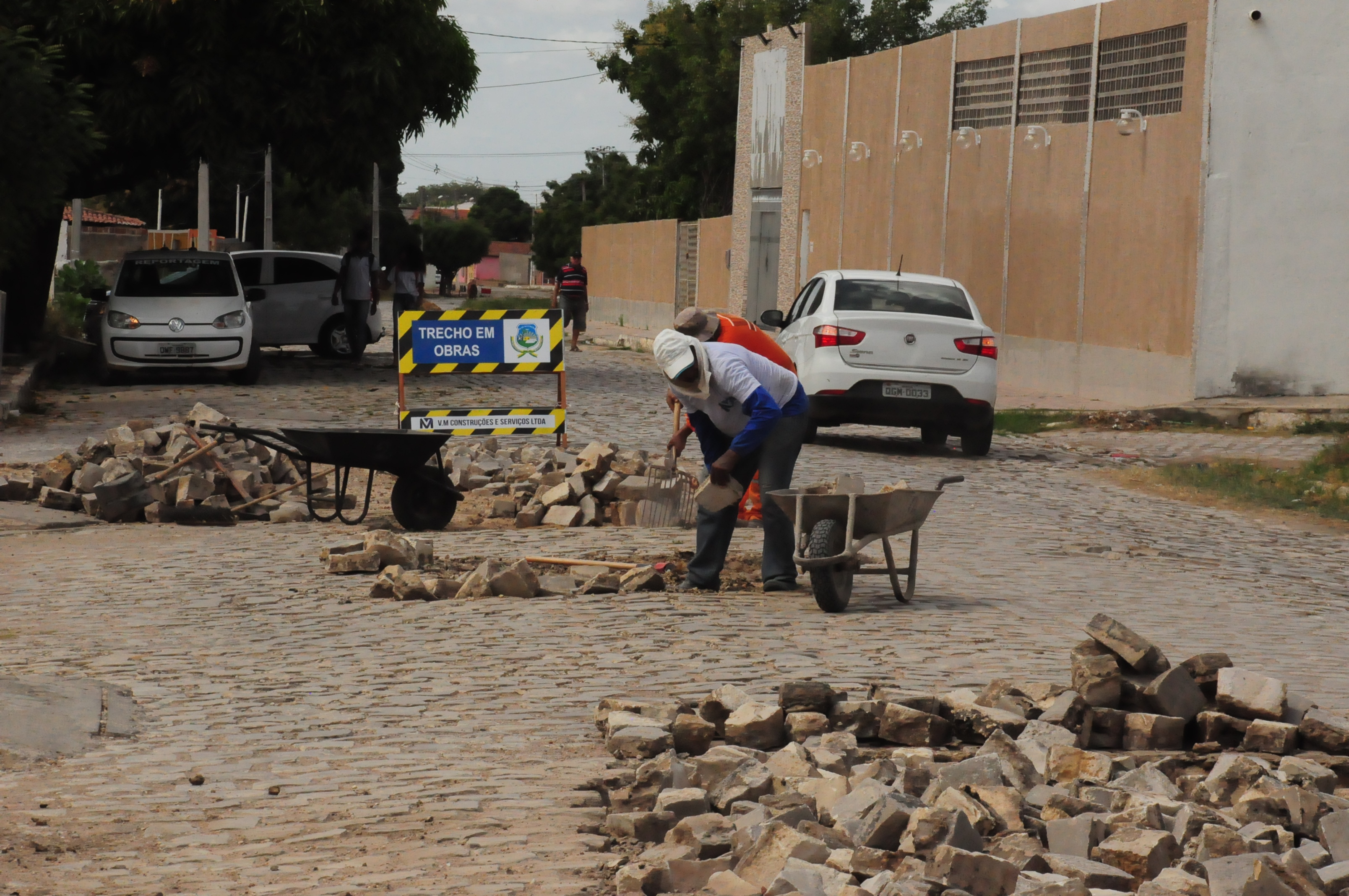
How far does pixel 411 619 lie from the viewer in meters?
8.02

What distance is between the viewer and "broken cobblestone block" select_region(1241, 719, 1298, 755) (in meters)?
5.46

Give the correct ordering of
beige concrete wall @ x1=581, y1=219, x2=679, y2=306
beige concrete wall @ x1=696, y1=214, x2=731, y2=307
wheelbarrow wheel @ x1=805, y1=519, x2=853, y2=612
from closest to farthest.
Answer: wheelbarrow wheel @ x1=805, y1=519, x2=853, y2=612 < beige concrete wall @ x1=696, y1=214, x2=731, y2=307 < beige concrete wall @ x1=581, y1=219, x2=679, y2=306

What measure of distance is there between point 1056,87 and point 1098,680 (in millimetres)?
18498

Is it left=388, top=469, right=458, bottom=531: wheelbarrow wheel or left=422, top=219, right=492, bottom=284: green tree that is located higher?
left=422, top=219, right=492, bottom=284: green tree

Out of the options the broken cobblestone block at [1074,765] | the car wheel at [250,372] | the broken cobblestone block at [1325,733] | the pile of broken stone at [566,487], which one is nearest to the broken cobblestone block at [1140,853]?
the broken cobblestone block at [1074,765]

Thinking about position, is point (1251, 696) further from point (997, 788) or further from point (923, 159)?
point (923, 159)

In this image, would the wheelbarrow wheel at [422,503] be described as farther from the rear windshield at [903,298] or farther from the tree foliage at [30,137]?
the tree foliage at [30,137]

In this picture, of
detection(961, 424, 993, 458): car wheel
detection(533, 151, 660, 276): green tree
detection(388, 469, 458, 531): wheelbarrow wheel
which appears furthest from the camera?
detection(533, 151, 660, 276): green tree

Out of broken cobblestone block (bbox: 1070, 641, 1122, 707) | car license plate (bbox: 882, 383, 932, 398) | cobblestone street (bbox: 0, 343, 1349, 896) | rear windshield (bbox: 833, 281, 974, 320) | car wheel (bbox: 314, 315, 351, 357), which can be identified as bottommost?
cobblestone street (bbox: 0, 343, 1349, 896)

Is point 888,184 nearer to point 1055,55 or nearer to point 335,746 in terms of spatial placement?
point 1055,55

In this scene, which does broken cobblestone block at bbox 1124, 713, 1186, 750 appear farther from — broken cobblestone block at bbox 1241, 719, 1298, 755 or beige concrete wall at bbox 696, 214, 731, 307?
beige concrete wall at bbox 696, 214, 731, 307

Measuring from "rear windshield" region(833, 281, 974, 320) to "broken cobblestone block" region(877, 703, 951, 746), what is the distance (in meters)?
10.3

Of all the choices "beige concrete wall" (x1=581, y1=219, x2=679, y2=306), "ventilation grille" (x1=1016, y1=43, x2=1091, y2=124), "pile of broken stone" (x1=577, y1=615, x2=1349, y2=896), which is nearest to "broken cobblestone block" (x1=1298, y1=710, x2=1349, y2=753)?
"pile of broken stone" (x1=577, y1=615, x2=1349, y2=896)

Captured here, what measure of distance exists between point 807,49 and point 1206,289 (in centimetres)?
1690
